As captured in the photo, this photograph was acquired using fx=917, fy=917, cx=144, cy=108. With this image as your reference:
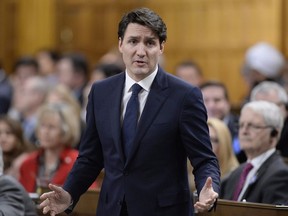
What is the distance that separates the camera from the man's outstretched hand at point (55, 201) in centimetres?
419

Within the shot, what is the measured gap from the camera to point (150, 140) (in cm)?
410

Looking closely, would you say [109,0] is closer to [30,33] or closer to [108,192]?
[30,33]

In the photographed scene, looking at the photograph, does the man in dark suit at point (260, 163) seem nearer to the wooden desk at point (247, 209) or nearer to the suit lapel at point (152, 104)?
the wooden desk at point (247, 209)

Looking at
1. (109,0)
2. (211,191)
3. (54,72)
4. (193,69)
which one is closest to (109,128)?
(211,191)

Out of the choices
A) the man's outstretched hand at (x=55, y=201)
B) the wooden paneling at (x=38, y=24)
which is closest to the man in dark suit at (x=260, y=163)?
the man's outstretched hand at (x=55, y=201)

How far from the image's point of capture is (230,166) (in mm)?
6777

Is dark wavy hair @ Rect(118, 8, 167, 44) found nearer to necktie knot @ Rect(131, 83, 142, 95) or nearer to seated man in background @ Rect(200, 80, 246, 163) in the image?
necktie knot @ Rect(131, 83, 142, 95)

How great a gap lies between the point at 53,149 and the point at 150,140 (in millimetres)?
3447

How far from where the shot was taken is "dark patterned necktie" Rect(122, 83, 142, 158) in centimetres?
414

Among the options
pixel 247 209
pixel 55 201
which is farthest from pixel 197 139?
pixel 247 209

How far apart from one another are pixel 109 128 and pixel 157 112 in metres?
0.24

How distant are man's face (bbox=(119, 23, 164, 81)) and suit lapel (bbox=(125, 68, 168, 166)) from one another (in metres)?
0.09

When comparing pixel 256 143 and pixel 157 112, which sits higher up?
pixel 157 112

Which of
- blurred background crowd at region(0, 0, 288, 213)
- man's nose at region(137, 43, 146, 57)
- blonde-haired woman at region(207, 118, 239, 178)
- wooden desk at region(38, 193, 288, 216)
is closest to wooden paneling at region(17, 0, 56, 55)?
blurred background crowd at region(0, 0, 288, 213)
